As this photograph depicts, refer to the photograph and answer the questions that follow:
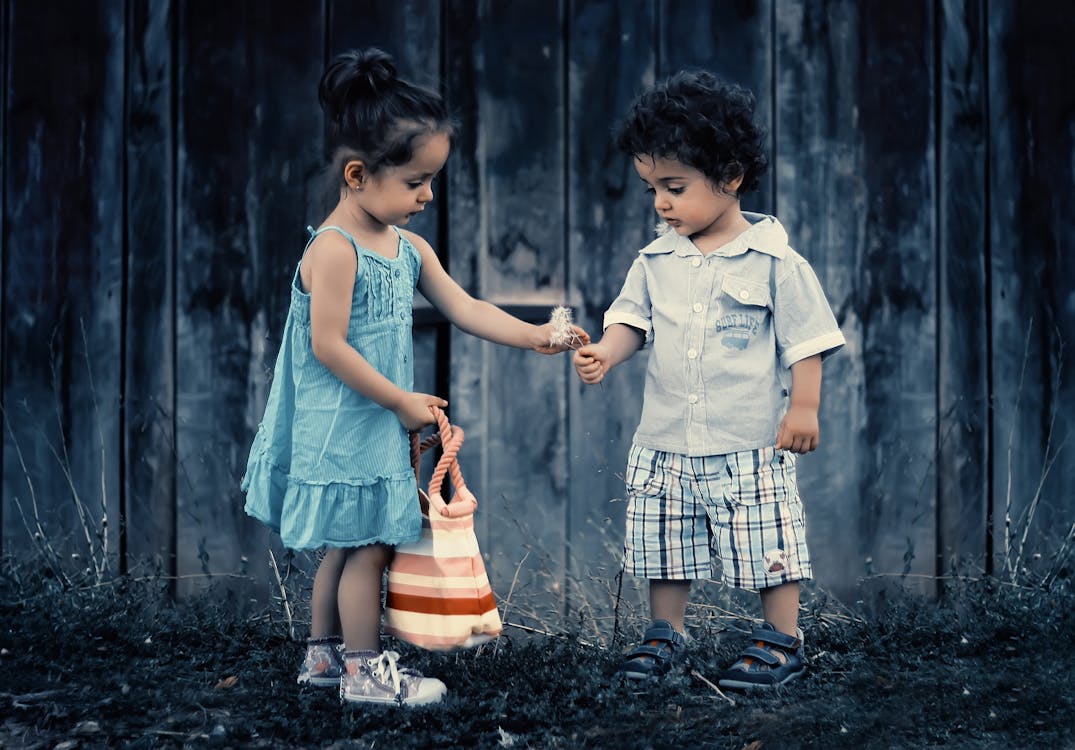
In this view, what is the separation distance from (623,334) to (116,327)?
1633mm

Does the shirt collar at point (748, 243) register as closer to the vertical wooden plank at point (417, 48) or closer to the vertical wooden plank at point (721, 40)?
the vertical wooden plank at point (721, 40)

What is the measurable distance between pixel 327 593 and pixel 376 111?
110cm

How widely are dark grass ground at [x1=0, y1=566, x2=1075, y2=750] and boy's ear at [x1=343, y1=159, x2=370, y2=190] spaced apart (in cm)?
114

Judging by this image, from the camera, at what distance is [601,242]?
3.42 meters

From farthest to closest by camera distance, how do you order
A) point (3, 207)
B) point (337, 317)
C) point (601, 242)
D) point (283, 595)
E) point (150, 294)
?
point (3, 207) < point (150, 294) < point (601, 242) < point (283, 595) < point (337, 317)

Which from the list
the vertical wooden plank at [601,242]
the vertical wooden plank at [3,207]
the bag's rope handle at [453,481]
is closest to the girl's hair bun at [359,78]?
the bag's rope handle at [453,481]

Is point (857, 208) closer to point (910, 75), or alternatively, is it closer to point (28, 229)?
point (910, 75)

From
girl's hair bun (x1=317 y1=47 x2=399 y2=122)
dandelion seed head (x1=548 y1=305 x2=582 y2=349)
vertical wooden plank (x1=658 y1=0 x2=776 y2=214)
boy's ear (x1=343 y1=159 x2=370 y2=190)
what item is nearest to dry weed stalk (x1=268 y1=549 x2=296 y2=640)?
dandelion seed head (x1=548 y1=305 x2=582 y2=349)

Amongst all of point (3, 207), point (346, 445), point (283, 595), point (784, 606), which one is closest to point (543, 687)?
point (784, 606)

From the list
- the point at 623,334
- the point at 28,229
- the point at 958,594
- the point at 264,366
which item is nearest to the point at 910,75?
the point at 623,334

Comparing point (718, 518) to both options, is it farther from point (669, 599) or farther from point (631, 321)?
point (631, 321)

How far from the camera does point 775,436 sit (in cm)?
278

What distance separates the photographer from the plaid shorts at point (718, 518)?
2.75 meters

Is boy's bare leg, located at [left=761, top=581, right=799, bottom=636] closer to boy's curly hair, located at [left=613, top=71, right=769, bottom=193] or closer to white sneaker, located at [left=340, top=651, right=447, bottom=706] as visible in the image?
white sneaker, located at [left=340, top=651, right=447, bottom=706]
